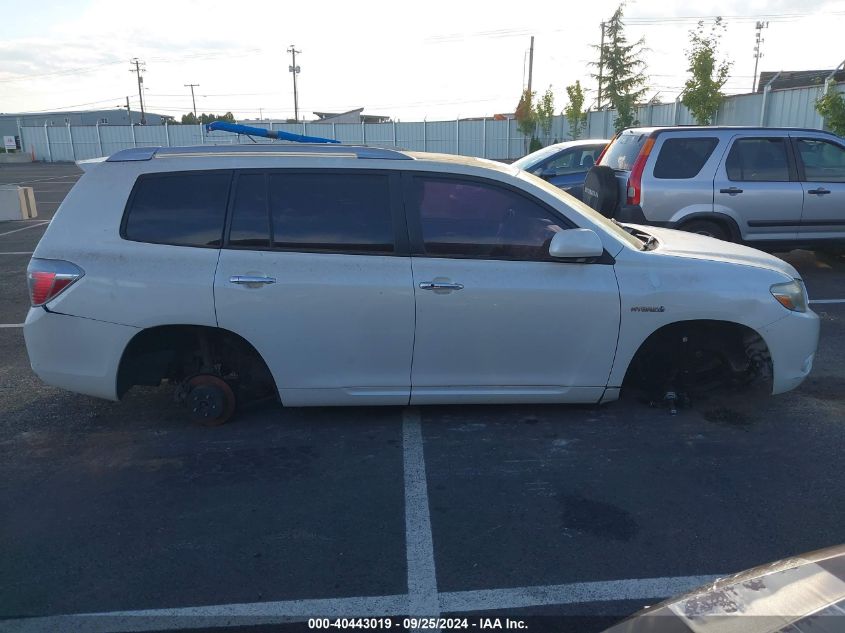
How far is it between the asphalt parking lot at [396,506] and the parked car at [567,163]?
24.9ft

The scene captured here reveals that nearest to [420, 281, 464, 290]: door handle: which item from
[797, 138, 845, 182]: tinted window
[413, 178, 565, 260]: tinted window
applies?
[413, 178, 565, 260]: tinted window

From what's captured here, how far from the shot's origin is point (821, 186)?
9023mm

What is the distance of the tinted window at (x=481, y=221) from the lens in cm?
452

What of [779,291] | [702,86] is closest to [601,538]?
[779,291]

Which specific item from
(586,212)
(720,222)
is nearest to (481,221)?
(586,212)

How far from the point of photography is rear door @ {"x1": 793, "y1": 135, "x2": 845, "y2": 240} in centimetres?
900

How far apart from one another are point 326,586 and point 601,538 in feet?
4.38

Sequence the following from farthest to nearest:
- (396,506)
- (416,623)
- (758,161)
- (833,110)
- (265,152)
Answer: (833,110)
(758,161)
(265,152)
(396,506)
(416,623)

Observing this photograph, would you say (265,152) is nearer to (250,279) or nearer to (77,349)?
(250,279)

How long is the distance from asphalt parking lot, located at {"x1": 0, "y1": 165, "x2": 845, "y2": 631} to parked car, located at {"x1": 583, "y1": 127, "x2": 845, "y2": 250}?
12.9 feet

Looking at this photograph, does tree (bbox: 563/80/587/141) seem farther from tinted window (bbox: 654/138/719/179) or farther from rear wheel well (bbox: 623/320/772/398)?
rear wheel well (bbox: 623/320/772/398)

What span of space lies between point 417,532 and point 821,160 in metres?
8.09

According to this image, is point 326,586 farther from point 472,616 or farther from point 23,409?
point 23,409

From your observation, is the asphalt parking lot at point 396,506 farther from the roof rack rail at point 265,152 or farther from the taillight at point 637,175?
the taillight at point 637,175
